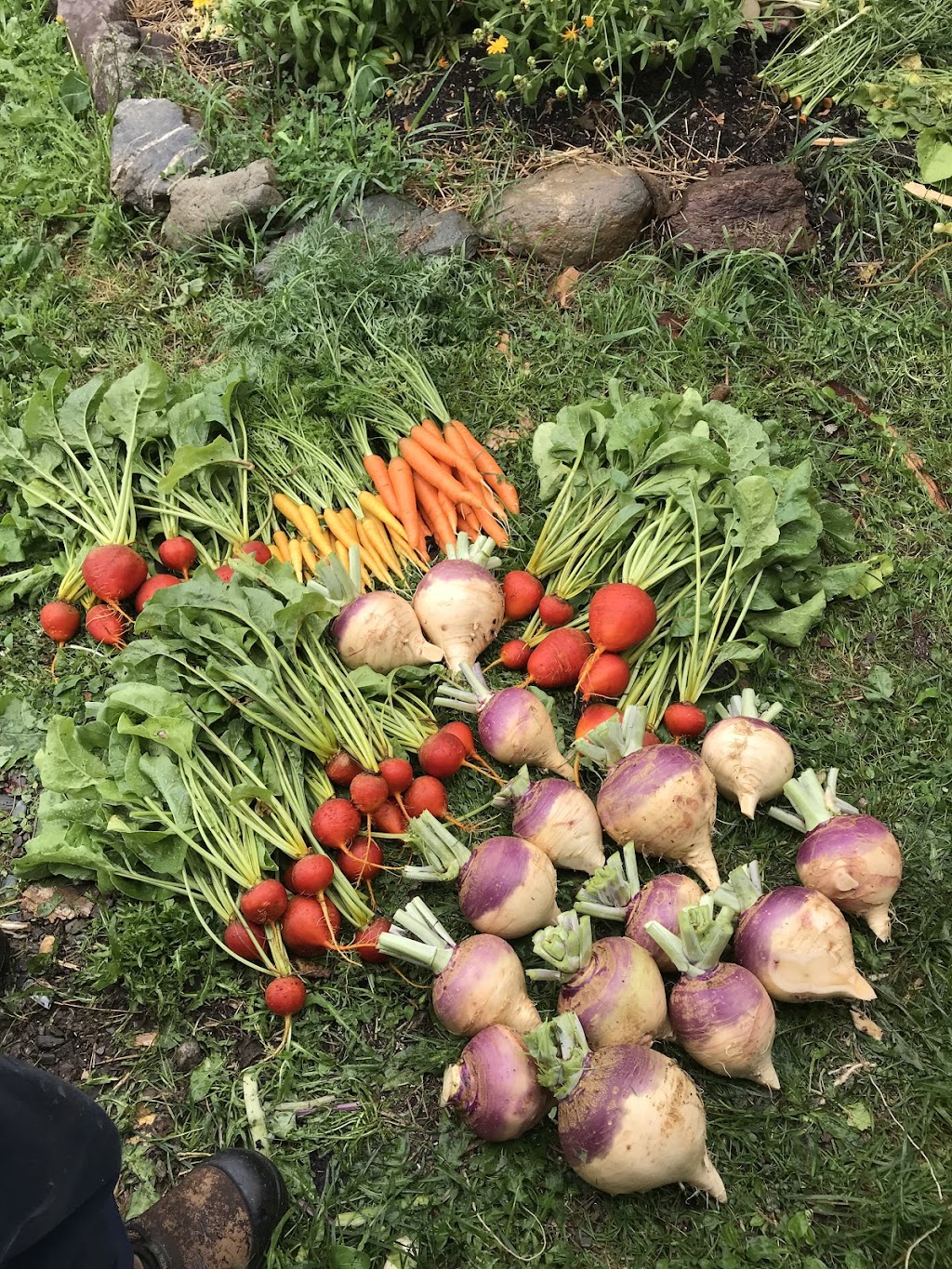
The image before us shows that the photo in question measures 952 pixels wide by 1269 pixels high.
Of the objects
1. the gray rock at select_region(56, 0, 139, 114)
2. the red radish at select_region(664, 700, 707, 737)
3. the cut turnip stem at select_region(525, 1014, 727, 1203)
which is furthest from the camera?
the gray rock at select_region(56, 0, 139, 114)

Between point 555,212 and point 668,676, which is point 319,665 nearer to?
point 668,676

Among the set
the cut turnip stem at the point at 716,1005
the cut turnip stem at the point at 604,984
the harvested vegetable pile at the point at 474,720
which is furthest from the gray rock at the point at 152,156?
the cut turnip stem at the point at 716,1005

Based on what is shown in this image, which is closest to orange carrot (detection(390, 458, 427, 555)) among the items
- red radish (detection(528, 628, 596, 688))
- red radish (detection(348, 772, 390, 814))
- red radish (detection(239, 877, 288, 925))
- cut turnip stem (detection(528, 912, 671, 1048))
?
red radish (detection(528, 628, 596, 688))

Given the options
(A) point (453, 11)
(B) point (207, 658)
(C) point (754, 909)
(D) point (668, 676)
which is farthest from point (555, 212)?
(C) point (754, 909)

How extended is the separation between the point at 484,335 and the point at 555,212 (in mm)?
716

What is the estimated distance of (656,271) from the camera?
14.4 feet

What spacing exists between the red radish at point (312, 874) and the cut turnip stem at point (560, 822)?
567mm

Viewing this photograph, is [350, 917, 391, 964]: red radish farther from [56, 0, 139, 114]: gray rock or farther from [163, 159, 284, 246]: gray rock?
[56, 0, 139, 114]: gray rock

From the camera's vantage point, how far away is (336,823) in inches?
111

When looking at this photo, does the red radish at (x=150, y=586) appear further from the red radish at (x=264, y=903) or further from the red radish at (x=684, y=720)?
the red radish at (x=684, y=720)

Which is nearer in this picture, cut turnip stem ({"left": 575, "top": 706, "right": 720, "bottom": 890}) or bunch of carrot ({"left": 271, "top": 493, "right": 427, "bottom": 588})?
cut turnip stem ({"left": 575, "top": 706, "right": 720, "bottom": 890})

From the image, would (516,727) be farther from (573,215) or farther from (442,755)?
(573,215)

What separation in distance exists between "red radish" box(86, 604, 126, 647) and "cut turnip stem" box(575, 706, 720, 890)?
1.70 m

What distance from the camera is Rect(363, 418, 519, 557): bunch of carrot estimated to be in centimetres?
359
